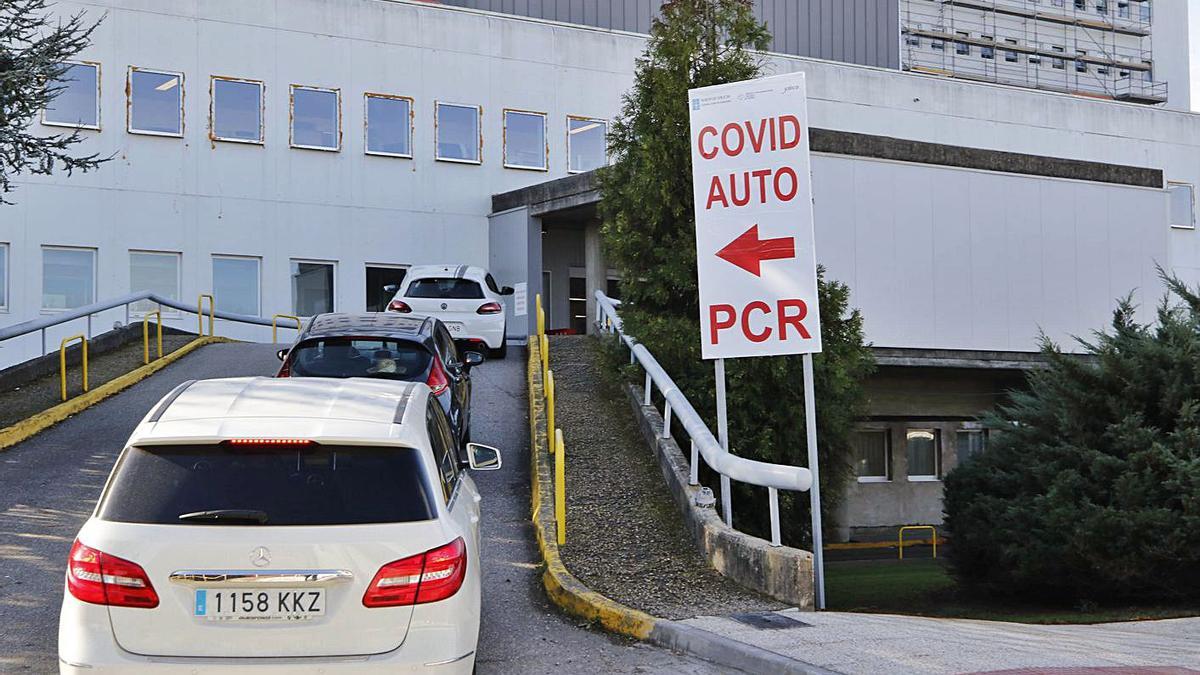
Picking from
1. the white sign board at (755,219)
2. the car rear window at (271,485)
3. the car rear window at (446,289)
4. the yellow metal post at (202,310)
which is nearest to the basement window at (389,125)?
the yellow metal post at (202,310)

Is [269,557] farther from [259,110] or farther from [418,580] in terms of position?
[259,110]

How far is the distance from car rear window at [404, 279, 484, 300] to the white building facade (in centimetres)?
502

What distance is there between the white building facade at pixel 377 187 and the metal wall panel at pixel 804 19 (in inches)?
59.8

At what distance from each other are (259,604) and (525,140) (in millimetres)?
25619

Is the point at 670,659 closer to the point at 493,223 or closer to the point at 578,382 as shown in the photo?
the point at 578,382

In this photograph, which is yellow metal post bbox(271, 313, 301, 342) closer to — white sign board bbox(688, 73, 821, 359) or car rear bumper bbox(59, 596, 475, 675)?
white sign board bbox(688, 73, 821, 359)

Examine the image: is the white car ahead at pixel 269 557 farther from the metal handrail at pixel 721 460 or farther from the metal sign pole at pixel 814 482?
the metal sign pole at pixel 814 482

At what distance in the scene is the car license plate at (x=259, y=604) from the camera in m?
5.17

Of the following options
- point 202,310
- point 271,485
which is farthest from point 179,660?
point 202,310

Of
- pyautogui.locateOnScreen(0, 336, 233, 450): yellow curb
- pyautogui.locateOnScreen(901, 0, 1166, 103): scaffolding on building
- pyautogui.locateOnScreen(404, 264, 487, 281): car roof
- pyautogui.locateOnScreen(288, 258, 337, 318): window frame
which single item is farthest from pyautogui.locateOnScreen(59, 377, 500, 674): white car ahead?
pyautogui.locateOnScreen(901, 0, 1166, 103): scaffolding on building

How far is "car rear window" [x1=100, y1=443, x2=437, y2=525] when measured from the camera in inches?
211

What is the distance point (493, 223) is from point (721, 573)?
20.2 meters

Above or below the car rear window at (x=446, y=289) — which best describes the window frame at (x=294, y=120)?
above

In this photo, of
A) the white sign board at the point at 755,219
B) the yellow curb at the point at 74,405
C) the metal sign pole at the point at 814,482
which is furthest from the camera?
the yellow curb at the point at 74,405
